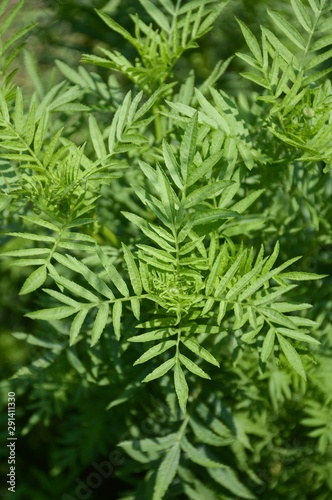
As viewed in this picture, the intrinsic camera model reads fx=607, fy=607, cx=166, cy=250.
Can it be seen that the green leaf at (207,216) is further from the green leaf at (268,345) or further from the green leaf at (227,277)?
the green leaf at (268,345)

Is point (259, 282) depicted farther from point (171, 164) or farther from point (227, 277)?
point (171, 164)

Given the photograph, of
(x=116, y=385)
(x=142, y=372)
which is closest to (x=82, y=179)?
(x=142, y=372)

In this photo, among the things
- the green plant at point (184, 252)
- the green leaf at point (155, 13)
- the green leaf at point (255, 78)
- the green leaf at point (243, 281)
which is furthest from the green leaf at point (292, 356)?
the green leaf at point (155, 13)

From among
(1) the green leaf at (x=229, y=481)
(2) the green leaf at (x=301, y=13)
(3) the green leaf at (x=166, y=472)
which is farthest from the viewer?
(1) the green leaf at (x=229, y=481)

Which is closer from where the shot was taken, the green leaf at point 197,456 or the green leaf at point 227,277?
the green leaf at point 227,277

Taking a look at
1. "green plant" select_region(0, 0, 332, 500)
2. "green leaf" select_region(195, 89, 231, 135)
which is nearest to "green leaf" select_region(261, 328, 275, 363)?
"green plant" select_region(0, 0, 332, 500)

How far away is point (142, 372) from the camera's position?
1.46 metres

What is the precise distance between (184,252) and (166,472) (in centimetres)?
61

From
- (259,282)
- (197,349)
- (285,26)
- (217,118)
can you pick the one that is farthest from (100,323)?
(285,26)

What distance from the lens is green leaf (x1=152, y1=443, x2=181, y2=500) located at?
4.33 feet

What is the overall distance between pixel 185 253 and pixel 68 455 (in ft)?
3.74

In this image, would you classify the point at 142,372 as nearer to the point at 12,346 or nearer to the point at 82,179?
the point at 82,179

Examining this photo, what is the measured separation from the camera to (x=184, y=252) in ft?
3.30

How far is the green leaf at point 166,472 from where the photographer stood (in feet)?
4.33
